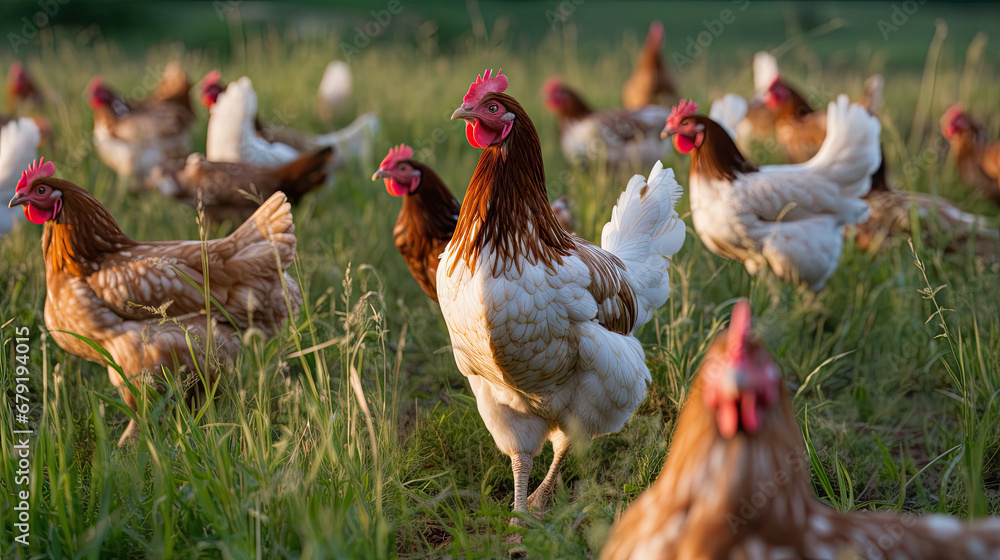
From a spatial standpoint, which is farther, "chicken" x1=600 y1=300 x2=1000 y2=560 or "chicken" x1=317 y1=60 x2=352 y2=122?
"chicken" x1=317 y1=60 x2=352 y2=122

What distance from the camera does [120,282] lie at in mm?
3053

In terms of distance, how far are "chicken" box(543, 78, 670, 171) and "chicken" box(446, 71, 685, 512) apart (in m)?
4.62

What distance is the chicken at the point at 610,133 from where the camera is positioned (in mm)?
7285

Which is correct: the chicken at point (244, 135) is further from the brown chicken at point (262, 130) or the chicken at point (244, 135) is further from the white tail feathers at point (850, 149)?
the white tail feathers at point (850, 149)

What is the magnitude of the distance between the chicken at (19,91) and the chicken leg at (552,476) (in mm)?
7834

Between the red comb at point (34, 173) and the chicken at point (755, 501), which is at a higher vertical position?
the red comb at point (34, 173)

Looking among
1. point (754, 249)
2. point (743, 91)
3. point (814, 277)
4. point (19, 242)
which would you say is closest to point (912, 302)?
point (814, 277)

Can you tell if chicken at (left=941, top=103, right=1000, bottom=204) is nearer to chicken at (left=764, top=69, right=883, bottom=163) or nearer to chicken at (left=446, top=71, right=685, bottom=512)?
chicken at (left=764, top=69, right=883, bottom=163)

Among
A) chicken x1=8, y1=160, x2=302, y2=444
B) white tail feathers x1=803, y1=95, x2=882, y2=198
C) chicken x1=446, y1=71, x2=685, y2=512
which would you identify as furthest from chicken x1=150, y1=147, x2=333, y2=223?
white tail feathers x1=803, y1=95, x2=882, y2=198

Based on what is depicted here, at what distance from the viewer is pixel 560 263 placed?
243 cm

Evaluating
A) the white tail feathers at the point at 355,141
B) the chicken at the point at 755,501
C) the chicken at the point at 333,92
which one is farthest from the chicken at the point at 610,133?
the chicken at the point at 755,501

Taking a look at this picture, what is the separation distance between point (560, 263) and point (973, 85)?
9.33 meters

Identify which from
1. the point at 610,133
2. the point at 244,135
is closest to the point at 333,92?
the point at 244,135

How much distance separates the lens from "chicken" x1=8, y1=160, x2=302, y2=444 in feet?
9.98
